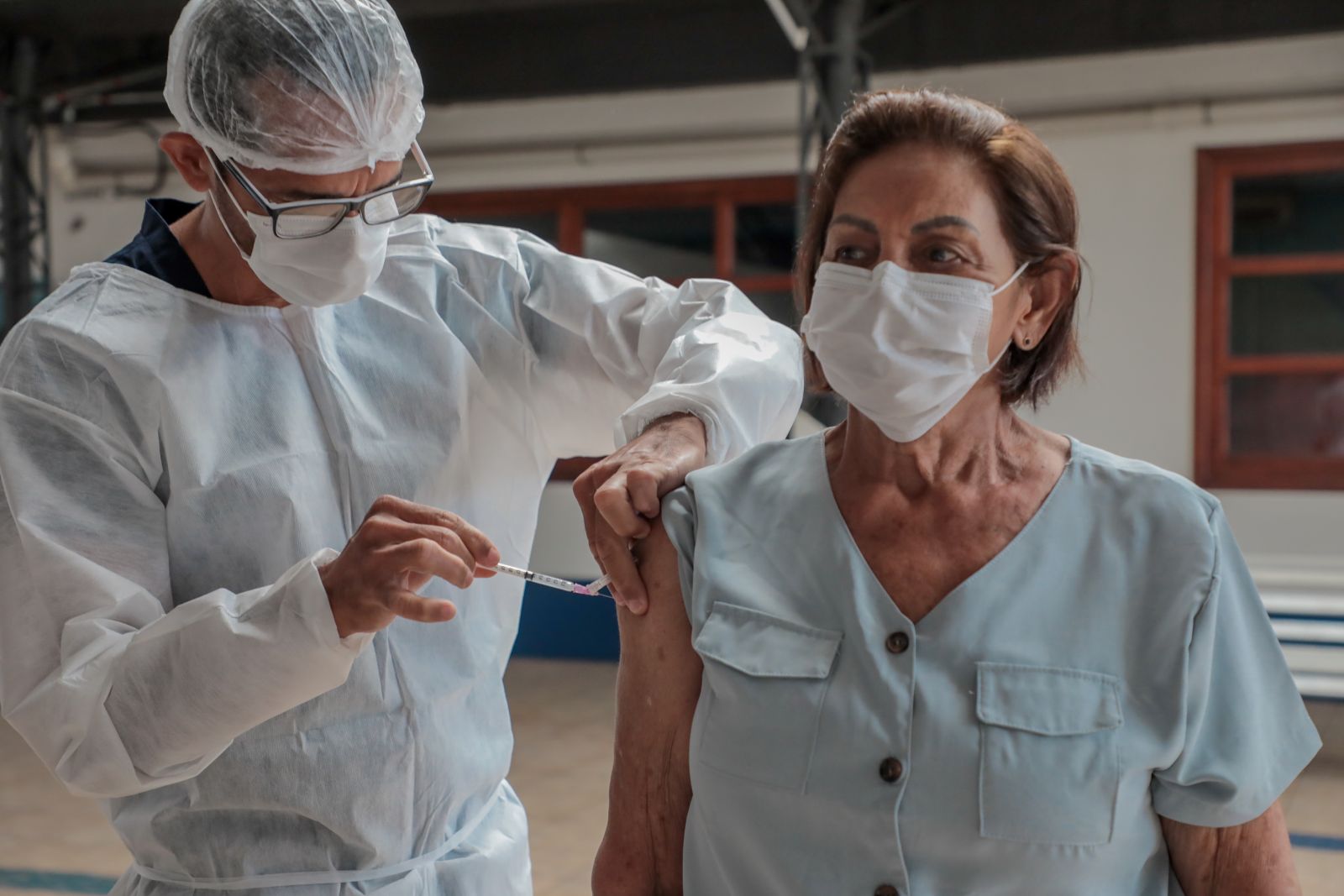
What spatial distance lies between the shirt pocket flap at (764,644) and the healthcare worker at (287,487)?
0.38 feet

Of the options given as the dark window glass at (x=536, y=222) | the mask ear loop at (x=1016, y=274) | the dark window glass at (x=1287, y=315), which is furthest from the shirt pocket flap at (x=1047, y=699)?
the dark window glass at (x=536, y=222)

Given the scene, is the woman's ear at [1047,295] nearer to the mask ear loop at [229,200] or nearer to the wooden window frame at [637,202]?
the mask ear loop at [229,200]

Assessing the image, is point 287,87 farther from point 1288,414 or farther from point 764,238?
point 1288,414

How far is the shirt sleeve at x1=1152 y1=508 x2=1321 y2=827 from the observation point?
113cm

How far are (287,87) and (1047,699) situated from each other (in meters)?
1.01

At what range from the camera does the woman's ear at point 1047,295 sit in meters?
1.29

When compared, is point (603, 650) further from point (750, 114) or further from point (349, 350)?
point (349, 350)

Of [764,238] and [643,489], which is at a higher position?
[764,238]

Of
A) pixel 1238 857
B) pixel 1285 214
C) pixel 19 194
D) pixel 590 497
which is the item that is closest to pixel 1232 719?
pixel 1238 857

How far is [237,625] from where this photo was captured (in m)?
1.27

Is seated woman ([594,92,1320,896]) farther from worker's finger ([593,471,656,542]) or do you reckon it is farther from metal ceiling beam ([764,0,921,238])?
metal ceiling beam ([764,0,921,238])

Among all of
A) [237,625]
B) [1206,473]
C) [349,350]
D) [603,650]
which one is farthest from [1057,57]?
[237,625]

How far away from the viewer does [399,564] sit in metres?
1.21

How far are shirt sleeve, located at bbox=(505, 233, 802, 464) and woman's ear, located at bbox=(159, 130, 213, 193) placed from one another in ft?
1.39
